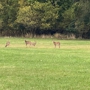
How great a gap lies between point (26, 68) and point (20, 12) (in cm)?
4693

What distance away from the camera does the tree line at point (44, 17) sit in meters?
62.1

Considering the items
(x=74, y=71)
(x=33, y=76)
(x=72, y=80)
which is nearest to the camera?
(x=72, y=80)

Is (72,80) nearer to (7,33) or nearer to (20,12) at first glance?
(20,12)

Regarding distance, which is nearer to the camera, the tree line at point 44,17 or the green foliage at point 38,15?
the green foliage at point 38,15

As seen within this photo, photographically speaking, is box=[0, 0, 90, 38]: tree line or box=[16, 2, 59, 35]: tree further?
box=[0, 0, 90, 38]: tree line

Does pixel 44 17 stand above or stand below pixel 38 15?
below

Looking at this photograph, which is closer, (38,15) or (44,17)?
(44,17)

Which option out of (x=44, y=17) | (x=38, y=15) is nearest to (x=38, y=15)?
(x=38, y=15)

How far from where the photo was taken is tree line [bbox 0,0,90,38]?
204 ft

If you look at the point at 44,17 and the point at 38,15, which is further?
the point at 38,15

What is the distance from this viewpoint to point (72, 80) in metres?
12.9

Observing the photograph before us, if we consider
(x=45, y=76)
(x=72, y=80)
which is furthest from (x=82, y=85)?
(x=45, y=76)

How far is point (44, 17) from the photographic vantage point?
62156 mm

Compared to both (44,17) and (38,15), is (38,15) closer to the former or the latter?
(38,15)
